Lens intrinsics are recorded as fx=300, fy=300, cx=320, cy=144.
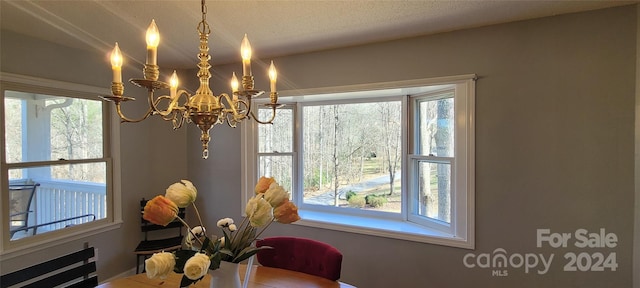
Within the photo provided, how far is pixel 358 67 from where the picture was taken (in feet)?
8.30

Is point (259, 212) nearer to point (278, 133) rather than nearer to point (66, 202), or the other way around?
point (278, 133)

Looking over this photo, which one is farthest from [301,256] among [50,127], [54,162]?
[50,127]

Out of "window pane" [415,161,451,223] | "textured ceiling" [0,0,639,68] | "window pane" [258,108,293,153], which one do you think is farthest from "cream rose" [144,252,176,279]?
"window pane" [258,108,293,153]

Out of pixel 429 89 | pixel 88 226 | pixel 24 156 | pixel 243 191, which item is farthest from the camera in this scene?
pixel 243 191

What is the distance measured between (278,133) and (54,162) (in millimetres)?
1917

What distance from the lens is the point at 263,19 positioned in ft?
6.44

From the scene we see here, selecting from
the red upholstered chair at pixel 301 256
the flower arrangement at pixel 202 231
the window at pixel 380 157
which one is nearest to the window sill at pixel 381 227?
the window at pixel 380 157

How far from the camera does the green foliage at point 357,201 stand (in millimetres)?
2963

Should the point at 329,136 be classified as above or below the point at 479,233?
above

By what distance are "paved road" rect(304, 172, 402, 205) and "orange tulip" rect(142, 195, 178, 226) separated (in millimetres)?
2117

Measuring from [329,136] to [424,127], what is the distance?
939mm

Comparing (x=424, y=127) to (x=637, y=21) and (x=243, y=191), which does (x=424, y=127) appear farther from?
(x=243, y=191)

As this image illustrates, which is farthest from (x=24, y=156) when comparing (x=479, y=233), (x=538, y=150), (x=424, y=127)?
(x=538, y=150)

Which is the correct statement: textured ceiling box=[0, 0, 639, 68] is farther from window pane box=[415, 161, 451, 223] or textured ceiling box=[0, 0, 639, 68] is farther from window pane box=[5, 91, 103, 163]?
window pane box=[415, 161, 451, 223]
